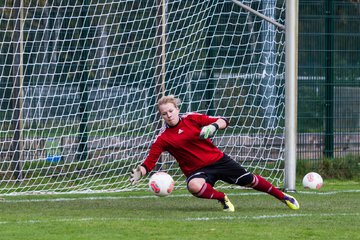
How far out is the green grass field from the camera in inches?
304

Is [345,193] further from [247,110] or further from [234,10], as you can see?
[234,10]

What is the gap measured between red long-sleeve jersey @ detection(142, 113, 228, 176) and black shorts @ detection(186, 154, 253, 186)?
0.05 m

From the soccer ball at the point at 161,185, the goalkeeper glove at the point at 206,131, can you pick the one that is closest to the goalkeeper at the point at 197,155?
the soccer ball at the point at 161,185

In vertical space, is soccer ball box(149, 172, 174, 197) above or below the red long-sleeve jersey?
below

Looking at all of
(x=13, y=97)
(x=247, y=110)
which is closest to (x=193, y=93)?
(x=247, y=110)

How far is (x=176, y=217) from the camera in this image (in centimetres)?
905

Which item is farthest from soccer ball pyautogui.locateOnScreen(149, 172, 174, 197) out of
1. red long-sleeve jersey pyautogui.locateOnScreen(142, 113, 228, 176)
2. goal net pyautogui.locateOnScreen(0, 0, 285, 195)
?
goal net pyautogui.locateOnScreen(0, 0, 285, 195)

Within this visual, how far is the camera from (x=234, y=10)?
14.3 meters

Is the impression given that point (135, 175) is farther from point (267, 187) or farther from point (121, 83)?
point (121, 83)

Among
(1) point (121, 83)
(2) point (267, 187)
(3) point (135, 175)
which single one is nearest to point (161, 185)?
(3) point (135, 175)

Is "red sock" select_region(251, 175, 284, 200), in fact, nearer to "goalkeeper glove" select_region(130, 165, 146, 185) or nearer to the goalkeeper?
the goalkeeper

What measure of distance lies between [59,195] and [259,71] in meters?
3.73

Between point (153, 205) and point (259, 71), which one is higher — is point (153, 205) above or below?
below

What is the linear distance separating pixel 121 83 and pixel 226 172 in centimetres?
397
